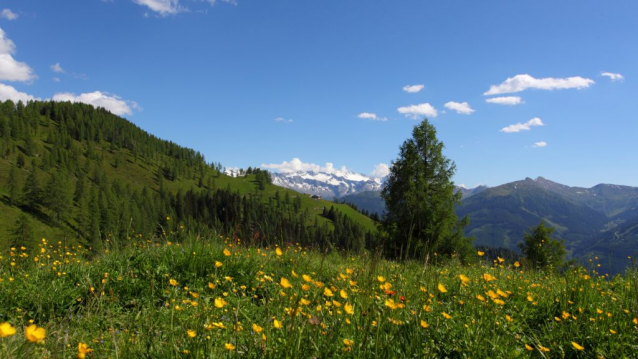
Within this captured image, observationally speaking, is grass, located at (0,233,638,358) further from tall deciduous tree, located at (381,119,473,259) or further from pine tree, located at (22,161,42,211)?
pine tree, located at (22,161,42,211)

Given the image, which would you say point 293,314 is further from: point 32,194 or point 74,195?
point 74,195

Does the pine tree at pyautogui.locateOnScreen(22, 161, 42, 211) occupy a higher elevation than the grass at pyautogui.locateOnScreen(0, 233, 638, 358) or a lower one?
lower

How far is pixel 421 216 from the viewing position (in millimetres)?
23562

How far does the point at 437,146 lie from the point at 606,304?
72.1ft

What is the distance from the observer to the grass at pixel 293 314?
2.86 metres

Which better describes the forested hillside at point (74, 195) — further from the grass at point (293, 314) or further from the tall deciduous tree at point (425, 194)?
the grass at point (293, 314)

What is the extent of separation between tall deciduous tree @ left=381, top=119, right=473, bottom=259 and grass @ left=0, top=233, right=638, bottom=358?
16688 mm

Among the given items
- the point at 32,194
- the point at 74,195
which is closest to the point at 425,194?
the point at 32,194

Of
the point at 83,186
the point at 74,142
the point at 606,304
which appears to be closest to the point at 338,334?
the point at 606,304

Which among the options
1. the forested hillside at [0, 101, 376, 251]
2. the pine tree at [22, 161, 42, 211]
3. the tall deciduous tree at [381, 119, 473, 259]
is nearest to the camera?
the tall deciduous tree at [381, 119, 473, 259]

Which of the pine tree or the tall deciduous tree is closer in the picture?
the tall deciduous tree

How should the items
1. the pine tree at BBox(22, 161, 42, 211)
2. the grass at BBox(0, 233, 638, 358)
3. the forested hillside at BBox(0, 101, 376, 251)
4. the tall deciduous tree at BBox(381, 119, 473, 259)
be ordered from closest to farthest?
1. the grass at BBox(0, 233, 638, 358)
2. the tall deciduous tree at BBox(381, 119, 473, 259)
3. the forested hillside at BBox(0, 101, 376, 251)
4. the pine tree at BBox(22, 161, 42, 211)

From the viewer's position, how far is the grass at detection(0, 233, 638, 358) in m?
2.86

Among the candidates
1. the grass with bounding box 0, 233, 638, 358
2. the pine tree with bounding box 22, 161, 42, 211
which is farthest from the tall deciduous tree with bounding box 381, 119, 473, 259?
the pine tree with bounding box 22, 161, 42, 211
